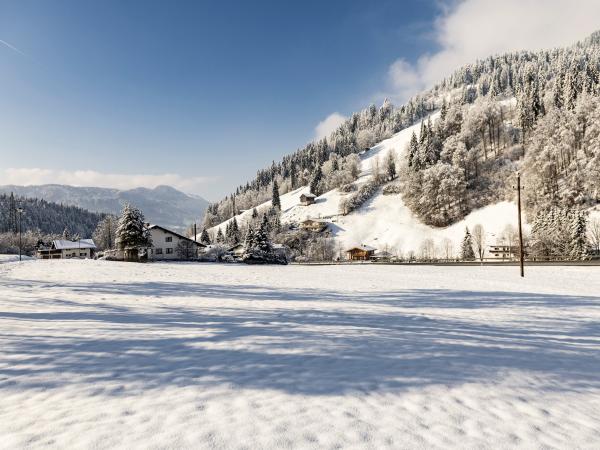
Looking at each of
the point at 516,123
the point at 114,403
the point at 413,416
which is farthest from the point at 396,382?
the point at 516,123

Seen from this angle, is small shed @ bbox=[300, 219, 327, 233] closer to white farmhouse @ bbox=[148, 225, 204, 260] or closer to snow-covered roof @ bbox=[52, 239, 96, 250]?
white farmhouse @ bbox=[148, 225, 204, 260]

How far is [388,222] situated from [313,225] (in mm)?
23769

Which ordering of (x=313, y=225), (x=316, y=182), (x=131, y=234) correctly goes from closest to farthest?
(x=131, y=234)
(x=313, y=225)
(x=316, y=182)

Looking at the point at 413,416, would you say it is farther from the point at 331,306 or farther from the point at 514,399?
the point at 331,306

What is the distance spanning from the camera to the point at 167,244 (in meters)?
65.0

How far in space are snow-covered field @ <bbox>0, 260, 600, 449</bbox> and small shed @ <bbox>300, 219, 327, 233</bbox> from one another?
92042mm

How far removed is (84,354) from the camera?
22.2ft

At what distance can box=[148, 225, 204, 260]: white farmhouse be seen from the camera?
208 ft

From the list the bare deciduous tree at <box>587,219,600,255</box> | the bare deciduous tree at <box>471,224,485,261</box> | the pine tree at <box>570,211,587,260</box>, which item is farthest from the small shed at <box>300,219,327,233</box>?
the pine tree at <box>570,211,587,260</box>

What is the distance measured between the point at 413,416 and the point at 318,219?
108358 millimetres

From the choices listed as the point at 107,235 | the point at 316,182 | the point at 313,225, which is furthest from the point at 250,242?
the point at 316,182

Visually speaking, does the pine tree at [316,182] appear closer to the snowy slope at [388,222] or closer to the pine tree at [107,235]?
the snowy slope at [388,222]

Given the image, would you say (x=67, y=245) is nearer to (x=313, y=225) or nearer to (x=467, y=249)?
(x=313, y=225)

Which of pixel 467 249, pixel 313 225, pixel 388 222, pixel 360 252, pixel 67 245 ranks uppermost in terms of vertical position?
pixel 388 222
